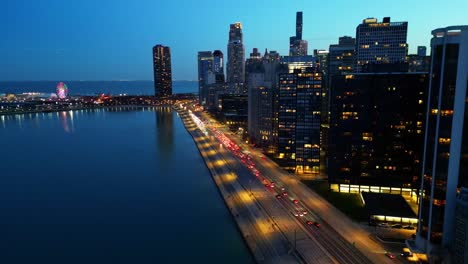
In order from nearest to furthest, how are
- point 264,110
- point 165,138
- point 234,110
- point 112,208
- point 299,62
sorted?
point 112,208 → point 264,110 → point 299,62 → point 165,138 → point 234,110

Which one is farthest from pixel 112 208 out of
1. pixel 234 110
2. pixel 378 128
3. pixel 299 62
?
pixel 234 110

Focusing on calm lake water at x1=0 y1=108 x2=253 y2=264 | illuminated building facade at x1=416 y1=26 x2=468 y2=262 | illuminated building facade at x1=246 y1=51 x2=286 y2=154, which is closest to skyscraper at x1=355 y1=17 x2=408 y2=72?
illuminated building facade at x1=246 y1=51 x2=286 y2=154

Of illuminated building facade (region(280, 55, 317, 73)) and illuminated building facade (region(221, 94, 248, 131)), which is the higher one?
illuminated building facade (region(280, 55, 317, 73))

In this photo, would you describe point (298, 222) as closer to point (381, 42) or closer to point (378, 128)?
point (378, 128)

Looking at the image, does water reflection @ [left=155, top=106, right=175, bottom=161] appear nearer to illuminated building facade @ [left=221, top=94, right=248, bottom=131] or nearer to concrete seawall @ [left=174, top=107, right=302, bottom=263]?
concrete seawall @ [left=174, top=107, right=302, bottom=263]

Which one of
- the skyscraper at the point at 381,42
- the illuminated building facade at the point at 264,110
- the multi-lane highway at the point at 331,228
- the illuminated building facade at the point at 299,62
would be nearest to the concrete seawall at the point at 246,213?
the multi-lane highway at the point at 331,228

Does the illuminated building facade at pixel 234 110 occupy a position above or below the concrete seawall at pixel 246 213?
above

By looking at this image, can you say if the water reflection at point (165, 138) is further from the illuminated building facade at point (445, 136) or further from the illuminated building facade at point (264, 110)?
the illuminated building facade at point (445, 136)
